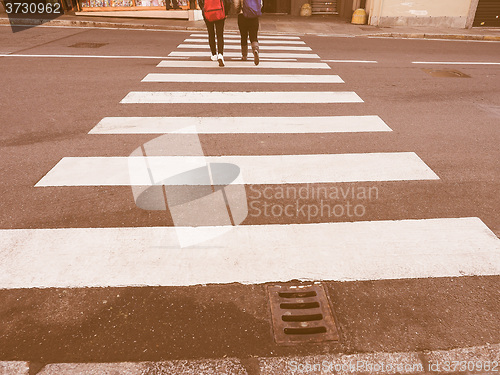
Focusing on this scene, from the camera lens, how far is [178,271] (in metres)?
2.96

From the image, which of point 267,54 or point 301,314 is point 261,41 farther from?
point 301,314

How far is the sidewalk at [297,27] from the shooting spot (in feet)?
49.9

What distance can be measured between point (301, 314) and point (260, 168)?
2.18 metres

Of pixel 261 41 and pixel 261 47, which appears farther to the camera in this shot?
pixel 261 41

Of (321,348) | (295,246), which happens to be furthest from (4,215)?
(321,348)

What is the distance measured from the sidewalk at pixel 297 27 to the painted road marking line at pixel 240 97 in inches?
349

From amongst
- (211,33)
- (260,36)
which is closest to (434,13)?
(260,36)

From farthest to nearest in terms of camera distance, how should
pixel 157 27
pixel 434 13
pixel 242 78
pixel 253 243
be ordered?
1. pixel 434 13
2. pixel 157 27
3. pixel 242 78
4. pixel 253 243

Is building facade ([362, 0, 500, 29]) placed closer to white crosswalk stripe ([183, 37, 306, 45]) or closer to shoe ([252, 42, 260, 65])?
white crosswalk stripe ([183, 37, 306, 45])

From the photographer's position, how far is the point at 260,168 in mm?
4500

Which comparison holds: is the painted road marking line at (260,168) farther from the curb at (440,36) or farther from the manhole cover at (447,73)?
the curb at (440,36)

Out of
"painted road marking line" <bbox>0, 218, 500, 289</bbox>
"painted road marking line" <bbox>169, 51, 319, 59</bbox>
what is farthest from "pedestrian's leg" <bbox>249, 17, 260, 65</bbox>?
"painted road marking line" <bbox>0, 218, 500, 289</bbox>

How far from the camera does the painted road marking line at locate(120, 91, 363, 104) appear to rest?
22.5ft

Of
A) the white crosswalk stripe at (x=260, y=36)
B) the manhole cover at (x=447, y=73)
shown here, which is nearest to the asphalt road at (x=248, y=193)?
the manhole cover at (x=447, y=73)
